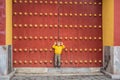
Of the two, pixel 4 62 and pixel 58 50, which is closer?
pixel 4 62

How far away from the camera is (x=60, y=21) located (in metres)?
7.95

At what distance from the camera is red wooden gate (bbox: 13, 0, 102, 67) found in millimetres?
7832

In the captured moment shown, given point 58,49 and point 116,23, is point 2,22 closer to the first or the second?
point 58,49

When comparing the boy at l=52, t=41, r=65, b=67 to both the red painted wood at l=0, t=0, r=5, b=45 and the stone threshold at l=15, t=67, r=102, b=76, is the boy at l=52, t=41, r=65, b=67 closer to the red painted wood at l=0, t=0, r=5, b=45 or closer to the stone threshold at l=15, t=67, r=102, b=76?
the stone threshold at l=15, t=67, r=102, b=76

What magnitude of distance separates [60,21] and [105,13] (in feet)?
4.40

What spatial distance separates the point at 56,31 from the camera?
791cm

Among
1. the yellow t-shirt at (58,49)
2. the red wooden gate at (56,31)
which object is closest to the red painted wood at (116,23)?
the red wooden gate at (56,31)

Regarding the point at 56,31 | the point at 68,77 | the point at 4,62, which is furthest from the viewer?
the point at 56,31

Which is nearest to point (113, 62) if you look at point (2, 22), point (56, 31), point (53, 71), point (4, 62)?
point (53, 71)

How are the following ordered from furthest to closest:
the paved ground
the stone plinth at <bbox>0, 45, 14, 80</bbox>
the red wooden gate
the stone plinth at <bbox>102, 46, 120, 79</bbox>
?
the red wooden gate, the stone plinth at <bbox>102, 46, 120, 79</bbox>, the paved ground, the stone plinth at <bbox>0, 45, 14, 80</bbox>

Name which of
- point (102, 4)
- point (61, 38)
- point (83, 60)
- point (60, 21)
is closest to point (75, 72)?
point (83, 60)

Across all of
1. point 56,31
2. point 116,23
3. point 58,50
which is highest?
point 116,23

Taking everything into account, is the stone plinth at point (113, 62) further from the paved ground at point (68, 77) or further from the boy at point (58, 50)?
the boy at point (58, 50)

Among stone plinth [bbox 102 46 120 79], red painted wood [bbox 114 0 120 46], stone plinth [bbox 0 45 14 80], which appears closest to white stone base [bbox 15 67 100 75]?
stone plinth [bbox 102 46 120 79]
